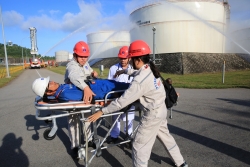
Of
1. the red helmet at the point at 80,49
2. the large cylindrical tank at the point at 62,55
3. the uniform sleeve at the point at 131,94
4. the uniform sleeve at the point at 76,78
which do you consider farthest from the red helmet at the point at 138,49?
the large cylindrical tank at the point at 62,55

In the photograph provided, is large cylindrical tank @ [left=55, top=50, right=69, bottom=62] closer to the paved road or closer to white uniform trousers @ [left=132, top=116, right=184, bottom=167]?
the paved road

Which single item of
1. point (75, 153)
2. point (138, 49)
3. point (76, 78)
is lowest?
point (75, 153)

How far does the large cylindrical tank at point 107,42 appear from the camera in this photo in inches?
1359

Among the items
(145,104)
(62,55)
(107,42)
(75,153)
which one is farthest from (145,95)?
(62,55)

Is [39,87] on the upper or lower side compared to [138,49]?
lower

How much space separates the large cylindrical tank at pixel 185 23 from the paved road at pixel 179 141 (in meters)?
16.6

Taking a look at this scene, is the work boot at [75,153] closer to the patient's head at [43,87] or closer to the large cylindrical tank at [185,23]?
the patient's head at [43,87]

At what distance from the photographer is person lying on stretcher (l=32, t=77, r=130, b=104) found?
2658mm

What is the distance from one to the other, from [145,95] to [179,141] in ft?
6.41

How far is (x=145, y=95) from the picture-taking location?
2.27m

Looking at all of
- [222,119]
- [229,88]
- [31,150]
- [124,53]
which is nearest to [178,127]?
[222,119]

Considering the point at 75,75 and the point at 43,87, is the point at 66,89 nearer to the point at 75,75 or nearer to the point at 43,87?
the point at 75,75

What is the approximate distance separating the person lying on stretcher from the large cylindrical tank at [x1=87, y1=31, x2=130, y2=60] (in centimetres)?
2998

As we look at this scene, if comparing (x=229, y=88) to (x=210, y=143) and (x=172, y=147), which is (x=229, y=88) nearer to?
(x=210, y=143)
